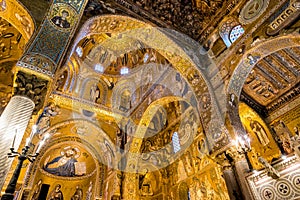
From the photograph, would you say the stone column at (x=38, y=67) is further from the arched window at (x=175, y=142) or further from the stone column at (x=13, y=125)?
the arched window at (x=175, y=142)

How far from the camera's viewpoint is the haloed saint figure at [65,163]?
11242 mm

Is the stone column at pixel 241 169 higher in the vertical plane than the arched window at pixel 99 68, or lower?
lower

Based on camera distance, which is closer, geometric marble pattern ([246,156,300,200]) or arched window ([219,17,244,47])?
geometric marble pattern ([246,156,300,200])

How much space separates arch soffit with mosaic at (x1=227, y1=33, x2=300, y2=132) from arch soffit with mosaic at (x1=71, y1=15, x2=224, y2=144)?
18.3 inches

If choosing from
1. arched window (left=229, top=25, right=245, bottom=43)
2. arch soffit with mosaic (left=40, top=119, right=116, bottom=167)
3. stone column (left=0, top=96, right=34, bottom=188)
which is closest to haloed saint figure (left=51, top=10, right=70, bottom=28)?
stone column (left=0, top=96, right=34, bottom=188)

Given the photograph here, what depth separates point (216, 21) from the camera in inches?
267

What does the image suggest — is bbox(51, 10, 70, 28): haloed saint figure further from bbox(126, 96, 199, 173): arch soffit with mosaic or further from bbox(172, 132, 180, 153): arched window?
bbox(172, 132, 180, 153): arched window

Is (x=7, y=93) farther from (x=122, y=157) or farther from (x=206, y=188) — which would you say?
(x=206, y=188)

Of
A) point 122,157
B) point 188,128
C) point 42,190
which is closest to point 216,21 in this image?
point 188,128

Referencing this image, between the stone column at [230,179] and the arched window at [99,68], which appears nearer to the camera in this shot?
the stone column at [230,179]

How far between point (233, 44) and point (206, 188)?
480 cm

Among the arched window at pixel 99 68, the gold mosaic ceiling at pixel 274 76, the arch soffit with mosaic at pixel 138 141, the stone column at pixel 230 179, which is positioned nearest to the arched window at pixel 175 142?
the arch soffit with mosaic at pixel 138 141

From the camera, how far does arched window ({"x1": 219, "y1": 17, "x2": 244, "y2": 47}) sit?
6.30 m

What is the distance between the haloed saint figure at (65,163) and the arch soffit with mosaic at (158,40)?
744 cm
